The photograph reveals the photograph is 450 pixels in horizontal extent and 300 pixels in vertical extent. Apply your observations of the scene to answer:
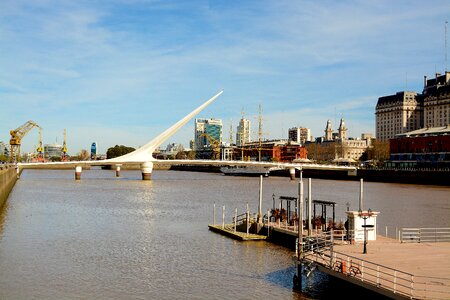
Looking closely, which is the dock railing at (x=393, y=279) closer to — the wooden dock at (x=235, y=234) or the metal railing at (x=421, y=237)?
the metal railing at (x=421, y=237)

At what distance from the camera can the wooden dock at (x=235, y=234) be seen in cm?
2031

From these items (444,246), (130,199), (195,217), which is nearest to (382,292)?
(444,246)

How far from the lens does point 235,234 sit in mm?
21109

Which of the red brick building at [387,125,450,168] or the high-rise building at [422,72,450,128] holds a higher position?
the high-rise building at [422,72,450,128]

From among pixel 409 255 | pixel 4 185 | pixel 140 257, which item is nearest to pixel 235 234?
pixel 140 257

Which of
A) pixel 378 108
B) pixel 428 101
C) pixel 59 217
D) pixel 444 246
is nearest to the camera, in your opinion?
pixel 444 246

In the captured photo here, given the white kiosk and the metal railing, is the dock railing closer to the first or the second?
the white kiosk

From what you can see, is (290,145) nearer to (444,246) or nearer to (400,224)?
(400,224)

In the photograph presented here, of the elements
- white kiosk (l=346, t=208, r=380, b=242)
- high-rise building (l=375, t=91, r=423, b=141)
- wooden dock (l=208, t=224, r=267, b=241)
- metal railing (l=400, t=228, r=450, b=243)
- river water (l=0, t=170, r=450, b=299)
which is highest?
high-rise building (l=375, t=91, r=423, b=141)

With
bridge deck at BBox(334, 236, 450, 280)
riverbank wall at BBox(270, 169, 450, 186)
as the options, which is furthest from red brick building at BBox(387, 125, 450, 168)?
bridge deck at BBox(334, 236, 450, 280)

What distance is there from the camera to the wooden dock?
2031cm

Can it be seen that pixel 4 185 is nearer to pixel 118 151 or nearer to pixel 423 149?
pixel 423 149

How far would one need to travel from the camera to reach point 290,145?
14188cm

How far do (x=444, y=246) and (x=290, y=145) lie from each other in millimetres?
127271
